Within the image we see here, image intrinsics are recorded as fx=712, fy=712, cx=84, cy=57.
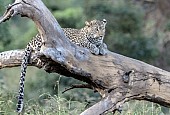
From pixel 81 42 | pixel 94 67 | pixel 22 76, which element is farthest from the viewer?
pixel 81 42

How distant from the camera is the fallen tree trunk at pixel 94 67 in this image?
670 cm

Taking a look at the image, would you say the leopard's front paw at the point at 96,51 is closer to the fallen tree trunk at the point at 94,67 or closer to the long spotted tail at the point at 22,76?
the fallen tree trunk at the point at 94,67

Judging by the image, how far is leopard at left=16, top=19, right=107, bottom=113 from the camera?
724cm

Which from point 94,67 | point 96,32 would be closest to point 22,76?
point 94,67

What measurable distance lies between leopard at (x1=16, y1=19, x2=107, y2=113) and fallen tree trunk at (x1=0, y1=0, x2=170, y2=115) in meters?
0.09

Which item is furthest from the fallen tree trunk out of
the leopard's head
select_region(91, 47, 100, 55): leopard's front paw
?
the leopard's head

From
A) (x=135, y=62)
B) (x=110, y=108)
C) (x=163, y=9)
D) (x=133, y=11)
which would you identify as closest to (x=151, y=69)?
(x=135, y=62)

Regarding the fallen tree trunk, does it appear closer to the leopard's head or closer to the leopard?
the leopard

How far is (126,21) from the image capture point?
1432 cm

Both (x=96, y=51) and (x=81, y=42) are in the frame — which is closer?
(x=96, y=51)

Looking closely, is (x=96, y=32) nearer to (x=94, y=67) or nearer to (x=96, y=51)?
(x=96, y=51)

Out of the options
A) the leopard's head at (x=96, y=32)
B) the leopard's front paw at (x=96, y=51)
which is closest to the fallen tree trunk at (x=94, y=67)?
the leopard's front paw at (x=96, y=51)

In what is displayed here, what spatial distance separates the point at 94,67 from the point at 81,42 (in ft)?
A: 1.78

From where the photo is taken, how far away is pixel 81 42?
Answer: 7574 millimetres
